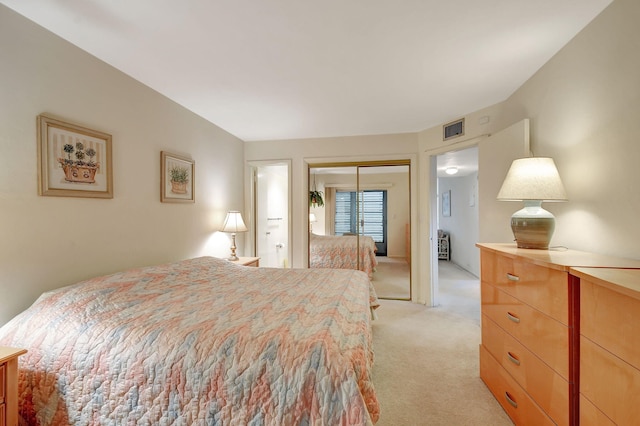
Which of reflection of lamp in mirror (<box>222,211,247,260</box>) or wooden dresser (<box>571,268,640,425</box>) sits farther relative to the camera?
reflection of lamp in mirror (<box>222,211,247,260</box>)

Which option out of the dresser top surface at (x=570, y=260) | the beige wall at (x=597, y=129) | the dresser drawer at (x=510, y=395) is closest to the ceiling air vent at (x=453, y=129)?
the beige wall at (x=597, y=129)

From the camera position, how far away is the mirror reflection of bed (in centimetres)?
414

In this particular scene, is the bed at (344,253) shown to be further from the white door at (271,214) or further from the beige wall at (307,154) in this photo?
the white door at (271,214)

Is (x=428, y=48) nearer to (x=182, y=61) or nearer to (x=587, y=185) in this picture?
(x=587, y=185)

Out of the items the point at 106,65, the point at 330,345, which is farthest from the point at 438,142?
the point at 106,65

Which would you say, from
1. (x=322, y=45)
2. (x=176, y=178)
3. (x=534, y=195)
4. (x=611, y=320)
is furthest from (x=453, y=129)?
(x=176, y=178)

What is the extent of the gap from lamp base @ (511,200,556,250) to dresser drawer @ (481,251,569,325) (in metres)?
0.18

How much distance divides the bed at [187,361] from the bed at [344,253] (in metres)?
2.59

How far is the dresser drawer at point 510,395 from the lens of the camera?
1472mm

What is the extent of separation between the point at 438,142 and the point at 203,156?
301 centimetres

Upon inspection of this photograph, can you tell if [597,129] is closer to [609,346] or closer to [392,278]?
[609,346]

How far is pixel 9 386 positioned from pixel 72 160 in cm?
132

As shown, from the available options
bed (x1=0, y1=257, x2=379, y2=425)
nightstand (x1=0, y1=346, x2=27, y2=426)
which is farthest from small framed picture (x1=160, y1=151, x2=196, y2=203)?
nightstand (x1=0, y1=346, x2=27, y2=426)

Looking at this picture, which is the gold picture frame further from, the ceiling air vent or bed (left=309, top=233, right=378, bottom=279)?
the ceiling air vent
